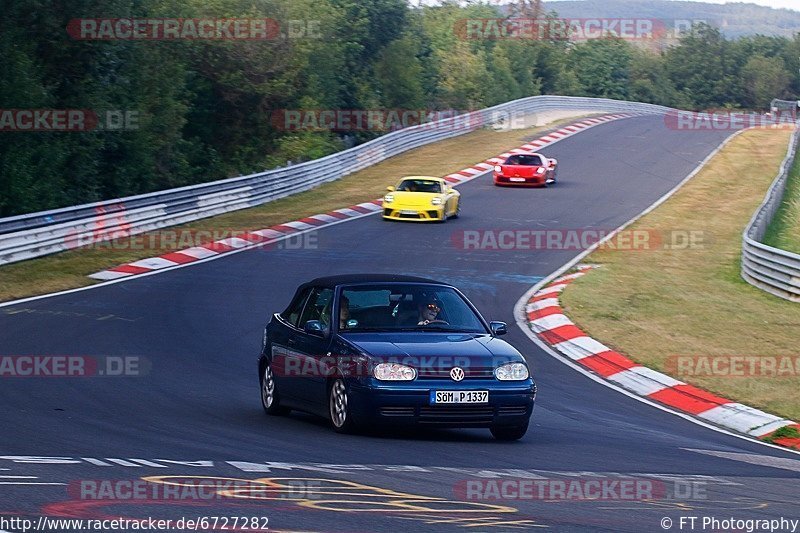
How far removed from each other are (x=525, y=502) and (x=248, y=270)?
610 inches

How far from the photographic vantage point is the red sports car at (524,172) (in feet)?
121

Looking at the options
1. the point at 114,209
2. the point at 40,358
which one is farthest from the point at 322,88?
the point at 40,358

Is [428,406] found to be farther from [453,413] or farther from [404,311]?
[404,311]

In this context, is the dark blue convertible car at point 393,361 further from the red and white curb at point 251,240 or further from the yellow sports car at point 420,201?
the yellow sports car at point 420,201

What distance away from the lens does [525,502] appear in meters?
7.17

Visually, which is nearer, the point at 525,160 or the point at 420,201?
the point at 420,201

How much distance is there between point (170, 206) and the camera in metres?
27.1

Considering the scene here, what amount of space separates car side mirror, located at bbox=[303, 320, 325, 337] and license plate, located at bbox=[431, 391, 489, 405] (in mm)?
1399

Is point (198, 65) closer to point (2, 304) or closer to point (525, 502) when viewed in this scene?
point (2, 304)

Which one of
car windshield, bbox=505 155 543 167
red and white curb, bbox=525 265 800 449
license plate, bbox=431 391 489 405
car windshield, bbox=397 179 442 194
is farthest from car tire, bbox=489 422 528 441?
car windshield, bbox=505 155 543 167

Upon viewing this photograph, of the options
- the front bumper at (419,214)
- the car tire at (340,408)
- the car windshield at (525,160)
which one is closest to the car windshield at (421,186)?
the front bumper at (419,214)

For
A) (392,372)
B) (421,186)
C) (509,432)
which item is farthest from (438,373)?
(421,186)

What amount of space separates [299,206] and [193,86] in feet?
36.4

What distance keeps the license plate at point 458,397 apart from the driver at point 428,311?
1.11 metres
